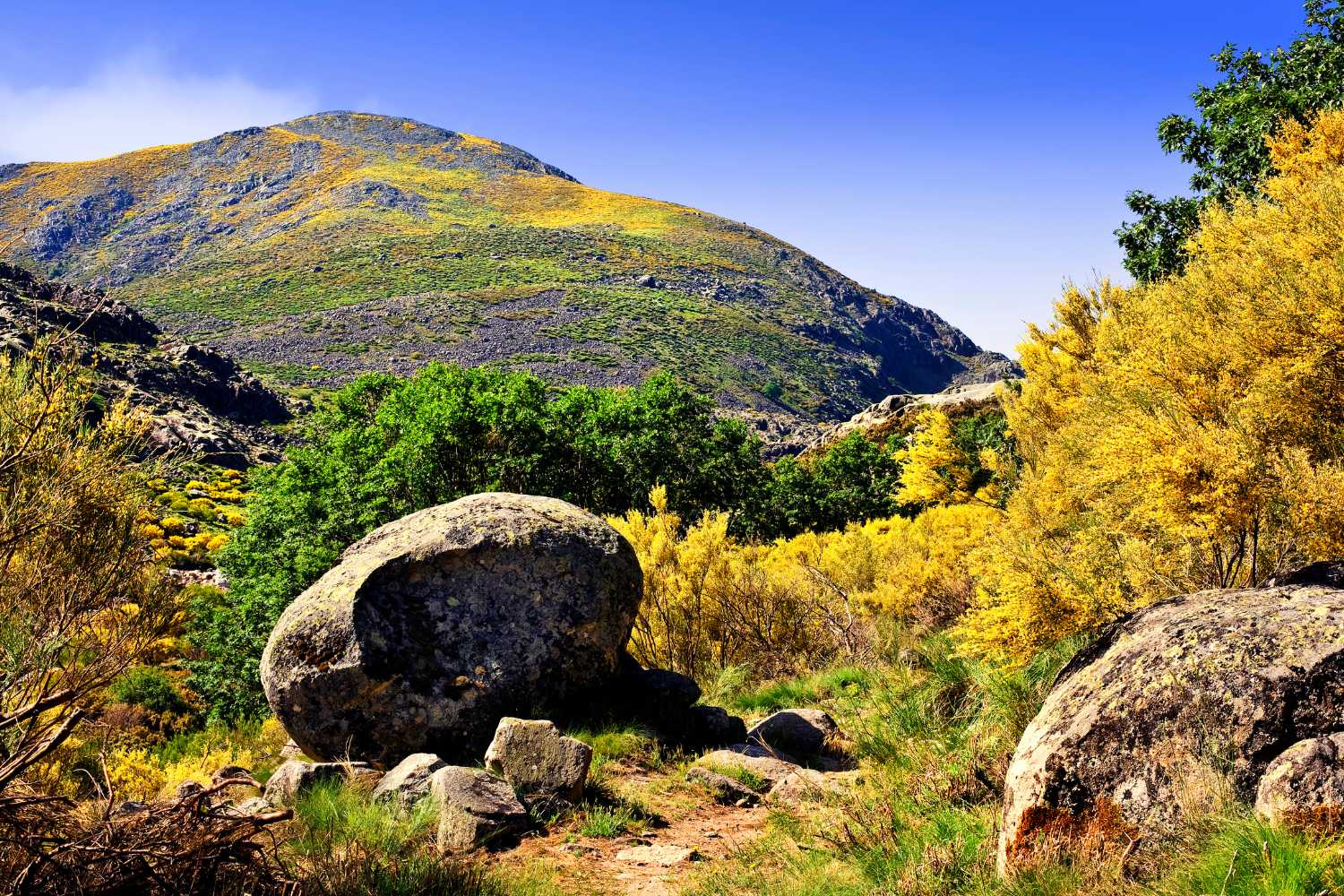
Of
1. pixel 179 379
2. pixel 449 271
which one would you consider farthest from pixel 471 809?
pixel 449 271

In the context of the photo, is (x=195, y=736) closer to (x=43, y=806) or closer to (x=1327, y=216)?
(x=43, y=806)

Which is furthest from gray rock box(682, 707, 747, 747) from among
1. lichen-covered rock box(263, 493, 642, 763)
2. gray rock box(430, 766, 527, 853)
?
gray rock box(430, 766, 527, 853)

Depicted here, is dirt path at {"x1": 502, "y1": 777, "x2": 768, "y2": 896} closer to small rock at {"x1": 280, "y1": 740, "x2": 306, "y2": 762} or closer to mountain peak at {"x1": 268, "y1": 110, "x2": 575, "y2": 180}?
small rock at {"x1": 280, "y1": 740, "x2": 306, "y2": 762}

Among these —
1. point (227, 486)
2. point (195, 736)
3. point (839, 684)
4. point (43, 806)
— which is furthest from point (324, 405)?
point (227, 486)

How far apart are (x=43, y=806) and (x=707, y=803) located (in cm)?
527

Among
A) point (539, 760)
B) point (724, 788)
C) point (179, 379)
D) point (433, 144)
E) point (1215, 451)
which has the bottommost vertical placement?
point (724, 788)

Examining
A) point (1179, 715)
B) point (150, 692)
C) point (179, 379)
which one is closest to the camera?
point (1179, 715)

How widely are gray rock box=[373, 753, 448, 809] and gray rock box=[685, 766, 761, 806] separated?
2.49 m

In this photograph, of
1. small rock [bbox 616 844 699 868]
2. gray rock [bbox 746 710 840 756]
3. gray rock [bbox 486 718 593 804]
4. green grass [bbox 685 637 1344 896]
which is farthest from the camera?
gray rock [bbox 746 710 840 756]

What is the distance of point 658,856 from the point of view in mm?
6160

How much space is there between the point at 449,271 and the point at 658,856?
375 ft

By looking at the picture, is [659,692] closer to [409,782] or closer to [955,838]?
[409,782]

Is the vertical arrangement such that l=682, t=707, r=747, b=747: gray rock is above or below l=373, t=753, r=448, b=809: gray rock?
below

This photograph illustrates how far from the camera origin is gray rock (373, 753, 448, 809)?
636 centimetres
